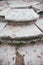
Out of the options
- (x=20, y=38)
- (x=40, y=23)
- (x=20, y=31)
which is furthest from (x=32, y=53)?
(x=40, y=23)

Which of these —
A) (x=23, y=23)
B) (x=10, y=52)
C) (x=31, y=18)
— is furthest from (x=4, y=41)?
(x=31, y=18)

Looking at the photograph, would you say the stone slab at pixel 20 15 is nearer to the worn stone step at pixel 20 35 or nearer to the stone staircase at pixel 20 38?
the stone staircase at pixel 20 38

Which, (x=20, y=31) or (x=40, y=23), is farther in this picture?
(x=40, y=23)

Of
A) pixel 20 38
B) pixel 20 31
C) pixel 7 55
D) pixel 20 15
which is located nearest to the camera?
pixel 7 55

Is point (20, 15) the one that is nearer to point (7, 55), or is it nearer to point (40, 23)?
point (40, 23)

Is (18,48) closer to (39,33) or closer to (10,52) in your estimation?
(10,52)

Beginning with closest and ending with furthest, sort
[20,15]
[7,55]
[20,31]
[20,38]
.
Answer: [7,55] → [20,38] → [20,31] → [20,15]

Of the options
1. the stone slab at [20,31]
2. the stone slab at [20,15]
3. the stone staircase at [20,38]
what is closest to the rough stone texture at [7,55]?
the stone staircase at [20,38]

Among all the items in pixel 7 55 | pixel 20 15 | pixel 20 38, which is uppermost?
pixel 20 15
